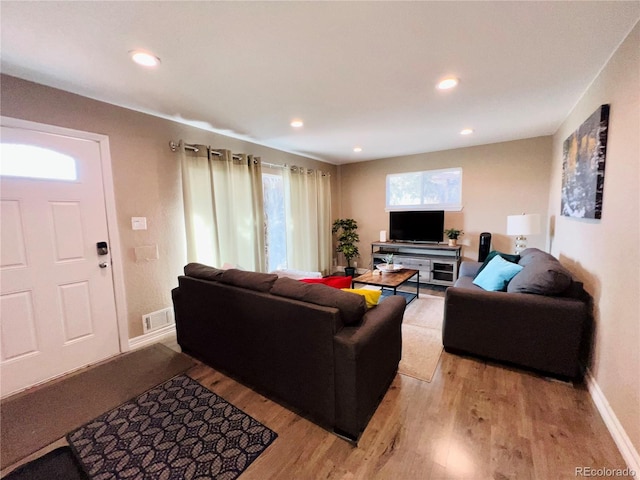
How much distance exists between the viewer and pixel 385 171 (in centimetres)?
530

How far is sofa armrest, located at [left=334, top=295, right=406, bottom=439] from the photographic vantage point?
4.95 feet

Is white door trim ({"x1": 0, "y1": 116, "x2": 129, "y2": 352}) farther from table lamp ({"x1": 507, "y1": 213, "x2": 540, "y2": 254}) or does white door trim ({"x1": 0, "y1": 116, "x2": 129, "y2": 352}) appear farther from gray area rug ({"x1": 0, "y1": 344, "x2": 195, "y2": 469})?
table lamp ({"x1": 507, "y1": 213, "x2": 540, "y2": 254})

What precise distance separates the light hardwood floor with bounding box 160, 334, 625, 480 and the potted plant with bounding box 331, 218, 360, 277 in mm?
3482

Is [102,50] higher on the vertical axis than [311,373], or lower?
higher

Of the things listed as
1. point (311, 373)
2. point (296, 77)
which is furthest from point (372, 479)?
point (296, 77)

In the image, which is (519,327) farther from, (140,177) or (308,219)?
(140,177)

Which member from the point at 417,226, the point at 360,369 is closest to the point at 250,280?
the point at 360,369

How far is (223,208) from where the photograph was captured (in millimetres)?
3463

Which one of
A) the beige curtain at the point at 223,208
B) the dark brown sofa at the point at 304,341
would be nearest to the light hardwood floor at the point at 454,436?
the dark brown sofa at the point at 304,341

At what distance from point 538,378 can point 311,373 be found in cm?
184

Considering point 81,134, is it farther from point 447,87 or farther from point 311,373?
point 447,87

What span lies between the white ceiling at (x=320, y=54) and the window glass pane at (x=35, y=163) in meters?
0.54

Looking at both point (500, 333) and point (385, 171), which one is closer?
point (500, 333)

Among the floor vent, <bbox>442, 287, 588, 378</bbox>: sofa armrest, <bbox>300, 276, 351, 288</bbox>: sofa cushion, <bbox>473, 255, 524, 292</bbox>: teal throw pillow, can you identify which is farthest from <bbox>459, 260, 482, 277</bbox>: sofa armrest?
the floor vent
